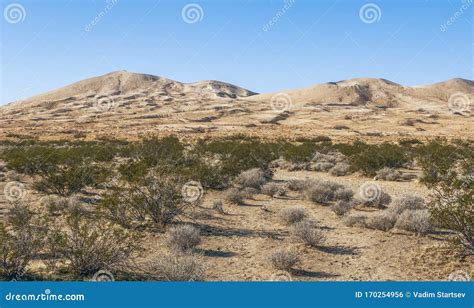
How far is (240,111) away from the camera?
10644 cm

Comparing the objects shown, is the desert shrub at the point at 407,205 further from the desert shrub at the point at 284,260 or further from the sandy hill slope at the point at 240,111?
the sandy hill slope at the point at 240,111

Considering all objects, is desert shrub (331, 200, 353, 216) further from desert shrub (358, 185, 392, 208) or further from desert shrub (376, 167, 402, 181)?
desert shrub (376, 167, 402, 181)

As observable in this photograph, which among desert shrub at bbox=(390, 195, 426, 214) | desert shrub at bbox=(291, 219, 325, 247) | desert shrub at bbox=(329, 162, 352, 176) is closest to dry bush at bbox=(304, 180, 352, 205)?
desert shrub at bbox=(390, 195, 426, 214)

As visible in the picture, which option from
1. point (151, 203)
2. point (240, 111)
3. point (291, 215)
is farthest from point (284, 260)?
point (240, 111)

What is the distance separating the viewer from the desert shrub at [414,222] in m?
11.5

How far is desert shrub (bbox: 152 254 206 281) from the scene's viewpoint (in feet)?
26.6

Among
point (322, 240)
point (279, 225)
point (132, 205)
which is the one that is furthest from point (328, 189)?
point (132, 205)

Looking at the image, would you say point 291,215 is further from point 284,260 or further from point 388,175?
point 388,175

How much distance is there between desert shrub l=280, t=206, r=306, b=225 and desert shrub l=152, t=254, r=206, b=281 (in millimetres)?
4755

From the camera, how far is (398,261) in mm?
9711

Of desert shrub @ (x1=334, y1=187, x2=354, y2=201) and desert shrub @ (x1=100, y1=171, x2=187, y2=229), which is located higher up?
desert shrub @ (x1=100, y1=171, x2=187, y2=229)

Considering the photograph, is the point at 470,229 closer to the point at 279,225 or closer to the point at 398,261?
the point at 398,261

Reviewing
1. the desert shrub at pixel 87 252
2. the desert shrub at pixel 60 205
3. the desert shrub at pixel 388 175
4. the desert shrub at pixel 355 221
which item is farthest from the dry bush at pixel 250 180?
the desert shrub at pixel 87 252

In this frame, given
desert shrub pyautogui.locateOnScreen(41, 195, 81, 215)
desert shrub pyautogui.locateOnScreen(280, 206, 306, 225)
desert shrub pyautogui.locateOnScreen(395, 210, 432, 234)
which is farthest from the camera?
desert shrub pyautogui.locateOnScreen(41, 195, 81, 215)
